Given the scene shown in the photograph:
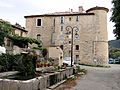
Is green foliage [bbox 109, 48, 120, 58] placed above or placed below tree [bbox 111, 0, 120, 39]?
below

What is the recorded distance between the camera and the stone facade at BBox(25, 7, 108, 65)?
5994 centimetres

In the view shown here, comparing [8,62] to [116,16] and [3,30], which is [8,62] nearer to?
[116,16]

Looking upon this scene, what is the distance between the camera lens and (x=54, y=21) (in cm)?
6347

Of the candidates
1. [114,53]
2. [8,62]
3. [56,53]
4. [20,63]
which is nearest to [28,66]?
[20,63]

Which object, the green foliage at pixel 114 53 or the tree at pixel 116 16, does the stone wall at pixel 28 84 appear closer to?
the tree at pixel 116 16

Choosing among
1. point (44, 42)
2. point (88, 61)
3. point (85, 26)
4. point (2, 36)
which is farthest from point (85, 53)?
point (2, 36)

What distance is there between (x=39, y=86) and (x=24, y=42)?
3366 centimetres

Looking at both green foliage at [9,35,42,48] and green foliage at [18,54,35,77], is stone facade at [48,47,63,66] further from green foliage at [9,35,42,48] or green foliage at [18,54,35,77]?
green foliage at [18,54,35,77]

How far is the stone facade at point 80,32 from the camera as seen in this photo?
59.9 m

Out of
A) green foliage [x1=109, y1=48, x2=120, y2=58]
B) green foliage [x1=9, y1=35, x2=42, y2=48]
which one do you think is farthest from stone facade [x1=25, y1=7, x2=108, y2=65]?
green foliage [x1=109, y1=48, x2=120, y2=58]

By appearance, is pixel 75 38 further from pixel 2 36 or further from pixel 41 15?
pixel 2 36

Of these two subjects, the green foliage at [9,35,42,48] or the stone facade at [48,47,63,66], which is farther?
the green foliage at [9,35,42,48]

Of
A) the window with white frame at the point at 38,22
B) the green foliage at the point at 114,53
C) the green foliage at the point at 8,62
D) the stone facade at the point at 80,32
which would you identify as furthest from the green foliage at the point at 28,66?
the green foliage at the point at 114,53

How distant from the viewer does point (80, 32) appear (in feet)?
200
